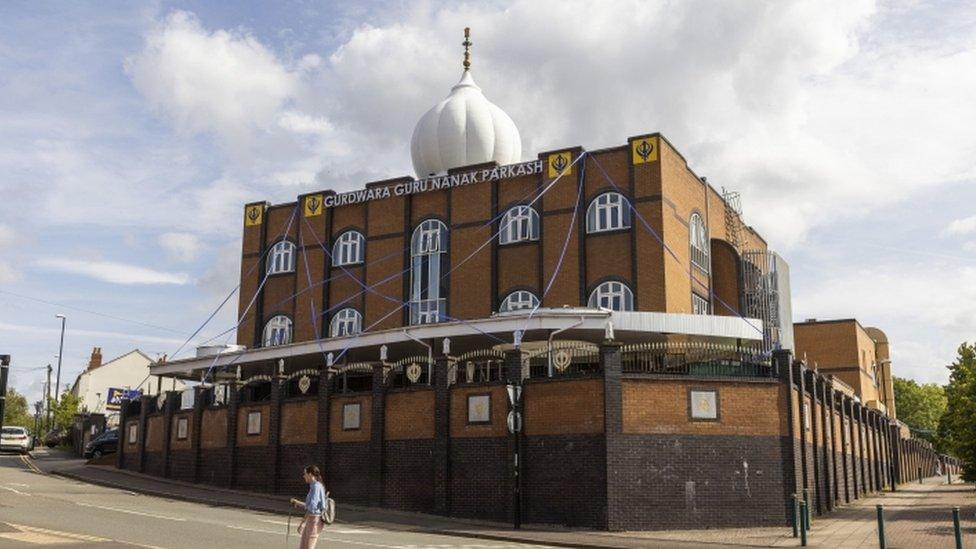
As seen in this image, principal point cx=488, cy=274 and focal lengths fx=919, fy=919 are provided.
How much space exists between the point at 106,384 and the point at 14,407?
1504 inches

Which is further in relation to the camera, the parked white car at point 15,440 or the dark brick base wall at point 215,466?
the parked white car at point 15,440

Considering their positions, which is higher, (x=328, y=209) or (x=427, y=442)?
(x=328, y=209)

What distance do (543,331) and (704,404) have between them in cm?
650

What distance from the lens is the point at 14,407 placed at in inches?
4523

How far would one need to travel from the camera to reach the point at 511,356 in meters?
26.7

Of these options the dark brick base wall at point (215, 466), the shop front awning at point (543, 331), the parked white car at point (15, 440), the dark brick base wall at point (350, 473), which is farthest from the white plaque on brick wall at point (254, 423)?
the parked white car at point (15, 440)

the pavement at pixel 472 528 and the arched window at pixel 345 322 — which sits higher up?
the arched window at pixel 345 322

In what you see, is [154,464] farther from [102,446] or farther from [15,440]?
[15,440]

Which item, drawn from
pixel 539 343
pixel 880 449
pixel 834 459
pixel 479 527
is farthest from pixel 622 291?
pixel 880 449

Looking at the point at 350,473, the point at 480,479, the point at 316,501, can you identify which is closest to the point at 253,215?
the point at 350,473

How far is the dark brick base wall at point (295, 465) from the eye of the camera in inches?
1219

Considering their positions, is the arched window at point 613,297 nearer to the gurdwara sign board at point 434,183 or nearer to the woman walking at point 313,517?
the gurdwara sign board at point 434,183

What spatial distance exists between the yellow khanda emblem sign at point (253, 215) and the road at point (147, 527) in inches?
716

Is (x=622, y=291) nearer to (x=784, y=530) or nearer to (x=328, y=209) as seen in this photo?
(x=784, y=530)
